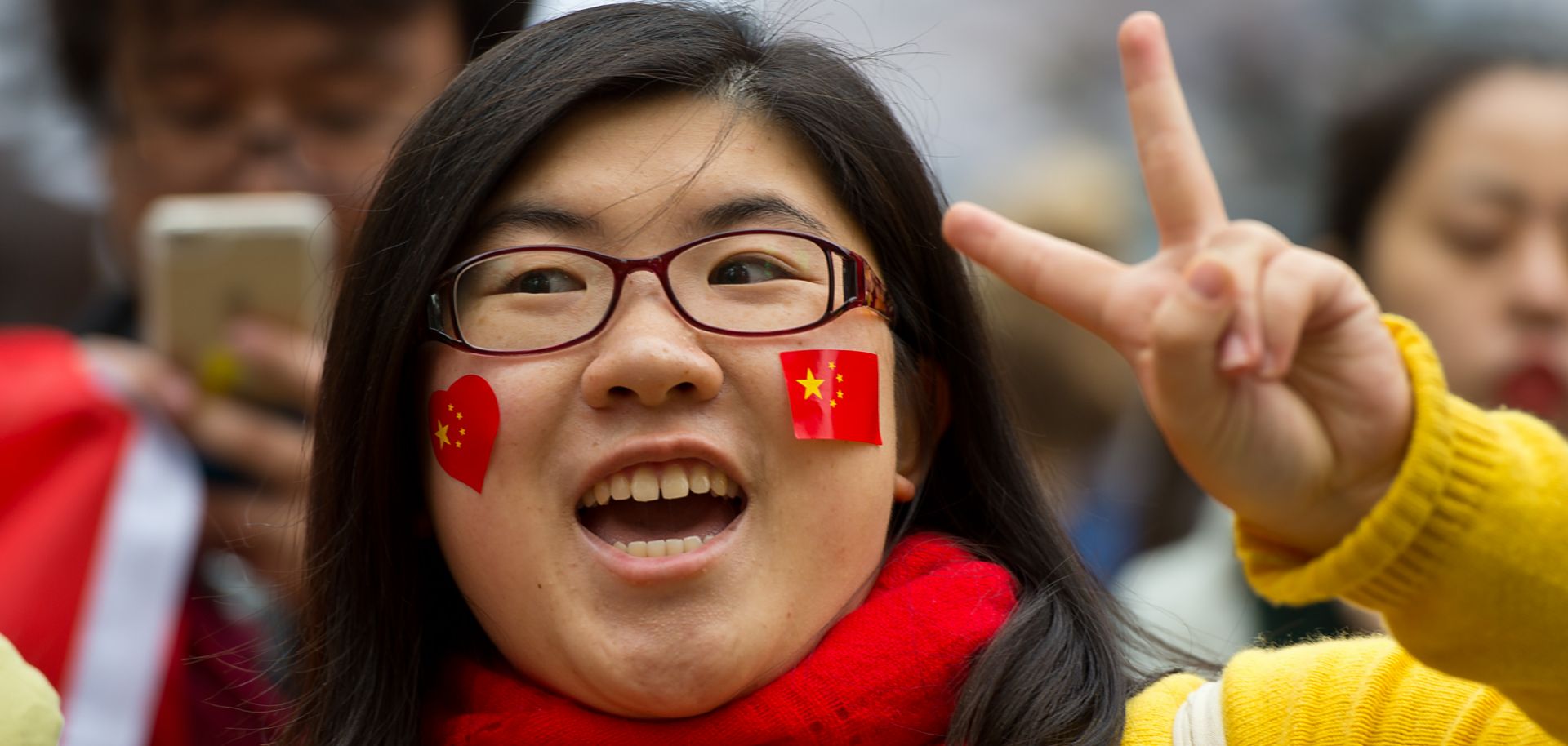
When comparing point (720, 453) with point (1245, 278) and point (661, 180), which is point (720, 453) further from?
point (1245, 278)

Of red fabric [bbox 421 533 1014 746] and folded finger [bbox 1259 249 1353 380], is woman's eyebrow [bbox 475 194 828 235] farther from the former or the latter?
folded finger [bbox 1259 249 1353 380]

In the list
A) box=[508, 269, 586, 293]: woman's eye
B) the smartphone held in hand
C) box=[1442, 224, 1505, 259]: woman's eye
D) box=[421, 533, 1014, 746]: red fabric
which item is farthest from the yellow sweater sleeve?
the smartphone held in hand

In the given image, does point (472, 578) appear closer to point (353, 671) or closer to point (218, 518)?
point (353, 671)

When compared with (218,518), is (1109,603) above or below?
above

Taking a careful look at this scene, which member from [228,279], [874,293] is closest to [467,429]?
[874,293]

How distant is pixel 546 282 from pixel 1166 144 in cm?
92

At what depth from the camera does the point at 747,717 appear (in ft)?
7.32

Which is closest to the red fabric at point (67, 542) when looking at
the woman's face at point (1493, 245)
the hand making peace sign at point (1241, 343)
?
the hand making peace sign at point (1241, 343)

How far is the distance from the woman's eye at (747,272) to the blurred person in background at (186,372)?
1018 millimetres

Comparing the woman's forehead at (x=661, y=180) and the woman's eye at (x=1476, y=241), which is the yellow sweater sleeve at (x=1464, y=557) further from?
the woman's eye at (x=1476, y=241)

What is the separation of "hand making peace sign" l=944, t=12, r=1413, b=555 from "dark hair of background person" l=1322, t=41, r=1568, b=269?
2494mm

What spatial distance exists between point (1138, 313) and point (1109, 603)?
37.9 inches

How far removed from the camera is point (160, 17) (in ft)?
13.0

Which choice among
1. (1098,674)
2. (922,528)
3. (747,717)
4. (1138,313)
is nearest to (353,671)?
(747,717)
